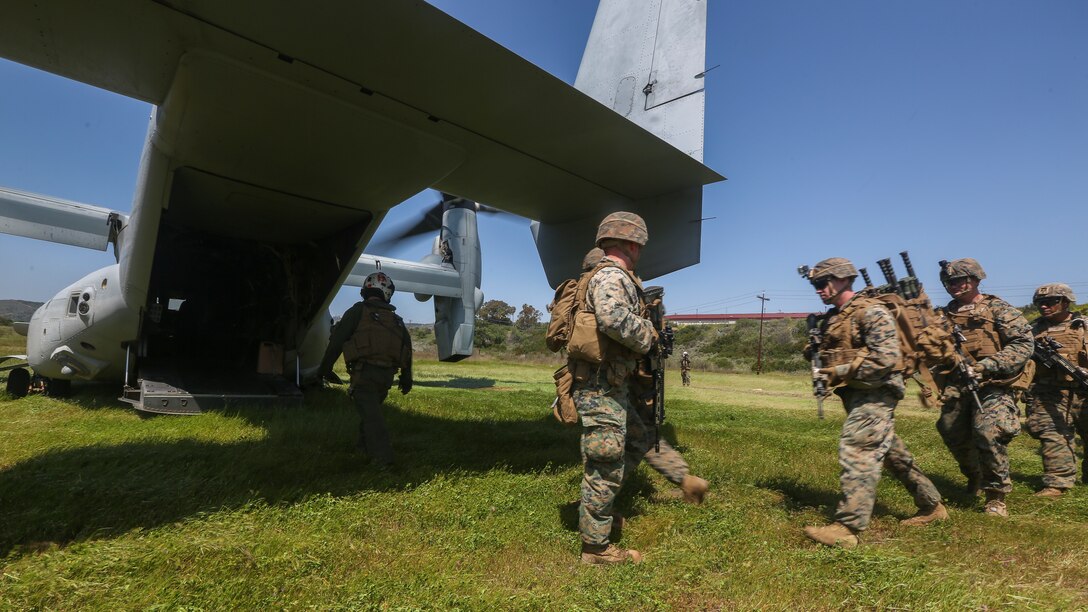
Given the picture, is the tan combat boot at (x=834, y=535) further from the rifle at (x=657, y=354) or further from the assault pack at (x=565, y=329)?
the assault pack at (x=565, y=329)

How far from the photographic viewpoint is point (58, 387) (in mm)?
9000

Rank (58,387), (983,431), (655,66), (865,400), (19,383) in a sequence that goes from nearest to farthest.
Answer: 1. (865,400)
2. (983,431)
3. (655,66)
4. (58,387)
5. (19,383)

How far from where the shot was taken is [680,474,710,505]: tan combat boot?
4.29 meters

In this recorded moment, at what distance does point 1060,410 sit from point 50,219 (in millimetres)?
14266

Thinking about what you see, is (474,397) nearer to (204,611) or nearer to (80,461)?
(80,461)

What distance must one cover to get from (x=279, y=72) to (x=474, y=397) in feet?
27.4

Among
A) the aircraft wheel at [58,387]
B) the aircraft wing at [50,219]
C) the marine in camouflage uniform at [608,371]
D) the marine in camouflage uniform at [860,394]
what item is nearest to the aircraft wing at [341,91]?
the marine in camouflage uniform at [608,371]

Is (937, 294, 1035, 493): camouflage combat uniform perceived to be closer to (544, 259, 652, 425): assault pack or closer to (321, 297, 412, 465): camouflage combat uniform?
(544, 259, 652, 425): assault pack

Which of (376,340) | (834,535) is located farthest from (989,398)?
(376,340)

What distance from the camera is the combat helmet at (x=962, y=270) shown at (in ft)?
16.3

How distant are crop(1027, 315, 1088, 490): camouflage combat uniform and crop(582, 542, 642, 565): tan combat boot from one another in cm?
459

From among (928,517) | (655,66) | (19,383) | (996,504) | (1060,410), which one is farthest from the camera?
(19,383)

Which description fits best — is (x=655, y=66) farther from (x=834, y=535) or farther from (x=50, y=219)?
(x=50, y=219)

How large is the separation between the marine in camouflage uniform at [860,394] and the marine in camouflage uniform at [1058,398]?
2.06 meters
